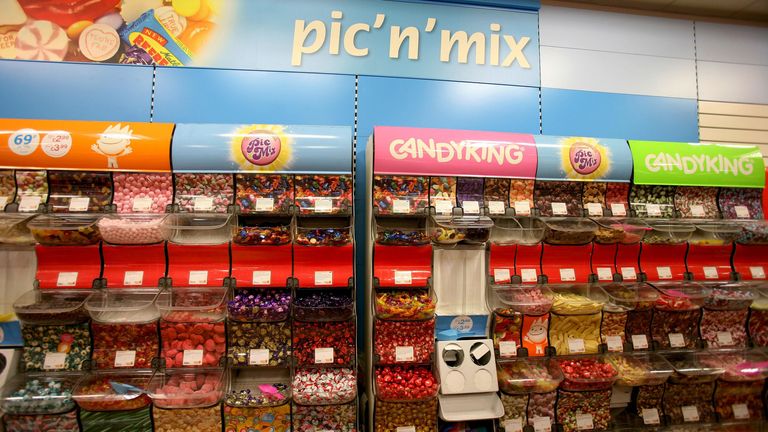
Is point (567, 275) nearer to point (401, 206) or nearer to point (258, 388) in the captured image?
point (401, 206)

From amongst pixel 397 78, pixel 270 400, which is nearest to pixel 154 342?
pixel 270 400

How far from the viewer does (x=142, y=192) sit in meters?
2.47

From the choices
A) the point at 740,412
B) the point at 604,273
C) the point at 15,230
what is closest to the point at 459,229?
the point at 604,273

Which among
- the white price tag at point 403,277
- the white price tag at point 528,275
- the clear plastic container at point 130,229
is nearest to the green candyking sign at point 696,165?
the white price tag at point 528,275

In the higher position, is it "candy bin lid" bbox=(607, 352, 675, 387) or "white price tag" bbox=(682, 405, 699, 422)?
"candy bin lid" bbox=(607, 352, 675, 387)

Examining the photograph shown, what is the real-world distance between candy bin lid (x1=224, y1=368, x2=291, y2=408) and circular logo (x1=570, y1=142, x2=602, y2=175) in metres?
2.45

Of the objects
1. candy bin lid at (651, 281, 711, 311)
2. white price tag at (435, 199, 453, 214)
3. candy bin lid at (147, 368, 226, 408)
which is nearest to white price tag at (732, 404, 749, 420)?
candy bin lid at (651, 281, 711, 311)

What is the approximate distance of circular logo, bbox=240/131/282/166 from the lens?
247 cm

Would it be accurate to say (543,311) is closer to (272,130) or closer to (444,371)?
(444,371)

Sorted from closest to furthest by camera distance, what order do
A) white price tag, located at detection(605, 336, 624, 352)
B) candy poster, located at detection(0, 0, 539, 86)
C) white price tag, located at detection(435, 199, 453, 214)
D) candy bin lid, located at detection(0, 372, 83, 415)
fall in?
1. candy bin lid, located at detection(0, 372, 83, 415)
2. white price tag, located at detection(435, 199, 453, 214)
3. white price tag, located at detection(605, 336, 624, 352)
4. candy poster, located at detection(0, 0, 539, 86)

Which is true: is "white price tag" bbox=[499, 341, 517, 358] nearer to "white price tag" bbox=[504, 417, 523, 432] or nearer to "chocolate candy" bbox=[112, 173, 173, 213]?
"white price tag" bbox=[504, 417, 523, 432]

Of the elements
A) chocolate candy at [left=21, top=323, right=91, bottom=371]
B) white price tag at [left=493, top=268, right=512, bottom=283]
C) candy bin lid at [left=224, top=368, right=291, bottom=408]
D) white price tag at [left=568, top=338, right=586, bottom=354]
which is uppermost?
white price tag at [left=493, top=268, right=512, bottom=283]

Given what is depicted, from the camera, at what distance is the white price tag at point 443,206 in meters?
2.61

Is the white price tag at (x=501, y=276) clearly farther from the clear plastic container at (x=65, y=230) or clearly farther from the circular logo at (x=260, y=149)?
the clear plastic container at (x=65, y=230)
